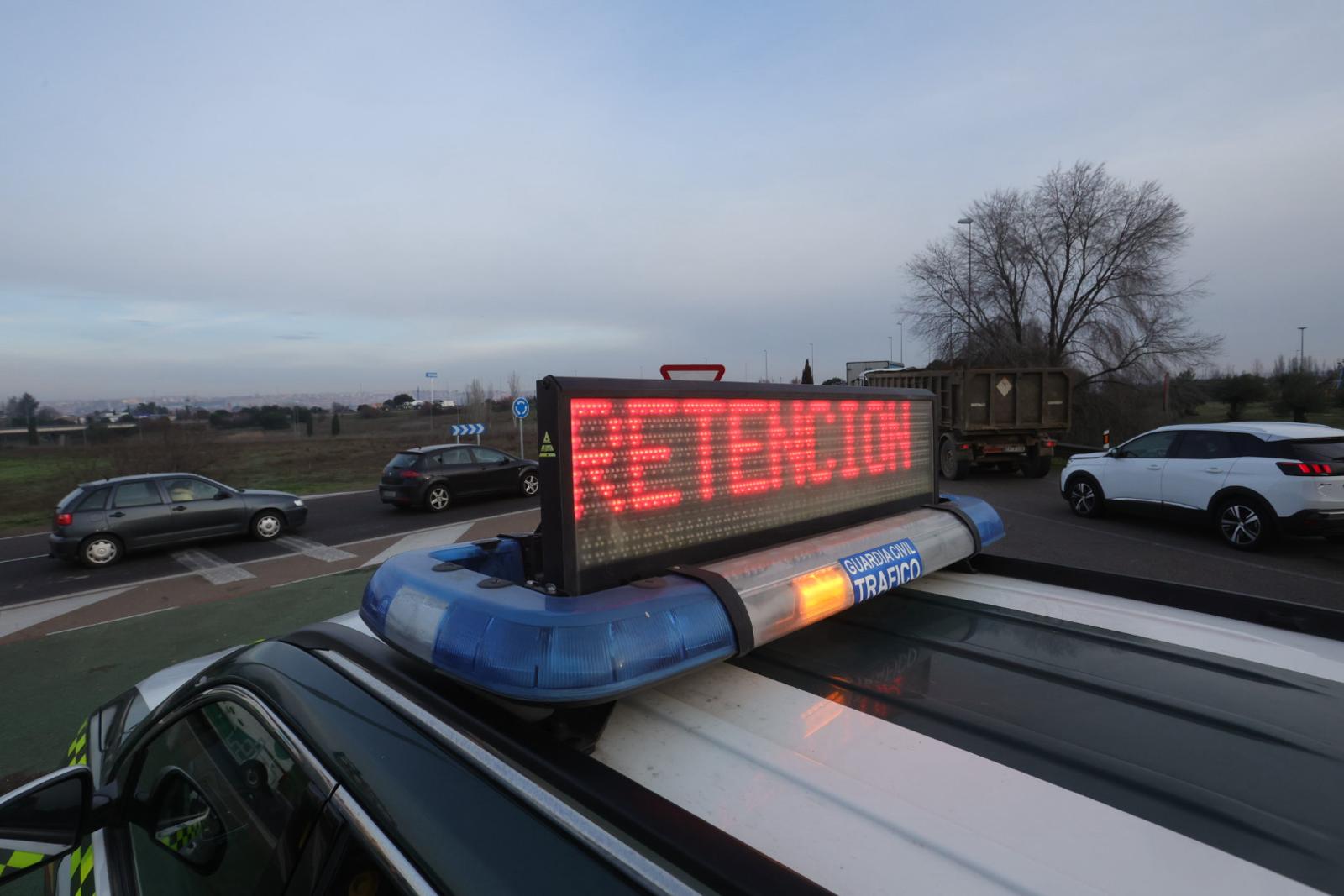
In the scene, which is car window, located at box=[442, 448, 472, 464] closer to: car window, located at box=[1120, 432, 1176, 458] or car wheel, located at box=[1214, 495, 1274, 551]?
car window, located at box=[1120, 432, 1176, 458]

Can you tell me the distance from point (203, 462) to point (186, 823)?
2369 centimetres

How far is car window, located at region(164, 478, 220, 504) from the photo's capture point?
1195cm

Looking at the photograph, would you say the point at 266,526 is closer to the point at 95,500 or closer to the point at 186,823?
the point at 95,500

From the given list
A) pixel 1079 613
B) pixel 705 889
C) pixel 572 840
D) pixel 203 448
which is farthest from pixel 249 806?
pixel 203 448

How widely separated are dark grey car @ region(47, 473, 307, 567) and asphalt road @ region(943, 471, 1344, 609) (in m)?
12.8

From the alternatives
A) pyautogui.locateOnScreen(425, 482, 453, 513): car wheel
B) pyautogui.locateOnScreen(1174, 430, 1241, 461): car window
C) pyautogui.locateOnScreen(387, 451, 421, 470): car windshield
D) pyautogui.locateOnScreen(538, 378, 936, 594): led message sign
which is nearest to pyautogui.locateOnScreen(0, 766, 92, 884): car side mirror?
pyautogui.locateOnScreen(538, 378, 936, 594): led message sign

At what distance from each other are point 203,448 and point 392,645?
24949 mm

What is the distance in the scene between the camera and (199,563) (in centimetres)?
1093

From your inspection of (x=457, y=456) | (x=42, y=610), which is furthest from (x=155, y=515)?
(x=457, y=456)

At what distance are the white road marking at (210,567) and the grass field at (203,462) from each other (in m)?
7.41

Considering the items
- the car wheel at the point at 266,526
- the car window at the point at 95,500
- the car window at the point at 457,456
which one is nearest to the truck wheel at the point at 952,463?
the car window at the point at 457,456

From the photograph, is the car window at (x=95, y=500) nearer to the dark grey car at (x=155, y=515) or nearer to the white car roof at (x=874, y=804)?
the dark grey car at (x=155, y=515)

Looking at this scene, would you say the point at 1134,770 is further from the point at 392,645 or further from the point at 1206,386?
the point at 1206,386

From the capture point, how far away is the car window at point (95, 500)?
435 inches
